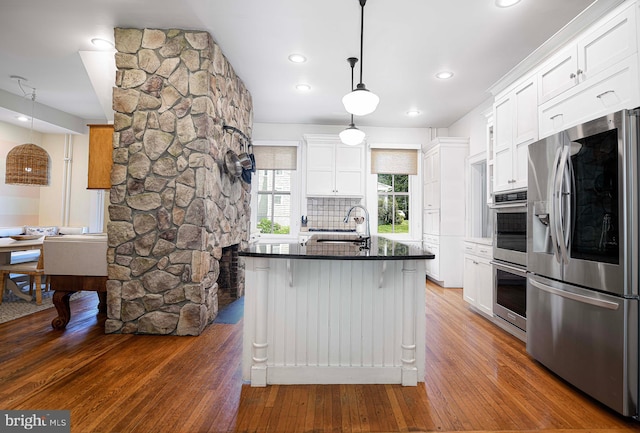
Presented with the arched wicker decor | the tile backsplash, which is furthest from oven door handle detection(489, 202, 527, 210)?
the arched wicker decor

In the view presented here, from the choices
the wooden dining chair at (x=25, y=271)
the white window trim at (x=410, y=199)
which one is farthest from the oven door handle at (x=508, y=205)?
the wooden dining chair at (x=25, y=271)

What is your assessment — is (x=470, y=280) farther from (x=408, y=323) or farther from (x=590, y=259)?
(x=408, y=323)

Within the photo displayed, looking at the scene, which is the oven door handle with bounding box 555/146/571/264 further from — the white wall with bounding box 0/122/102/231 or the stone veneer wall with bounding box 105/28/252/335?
the white wall with bounding box 0/122/102/231

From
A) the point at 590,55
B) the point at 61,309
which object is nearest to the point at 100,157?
the point at 61,309

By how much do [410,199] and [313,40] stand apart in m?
3.62

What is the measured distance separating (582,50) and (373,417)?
2.78 m

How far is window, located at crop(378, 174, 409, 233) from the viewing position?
19.5 ft

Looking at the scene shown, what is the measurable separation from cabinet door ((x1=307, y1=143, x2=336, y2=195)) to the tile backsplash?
0.29 m

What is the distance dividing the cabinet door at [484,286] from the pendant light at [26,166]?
243 inches

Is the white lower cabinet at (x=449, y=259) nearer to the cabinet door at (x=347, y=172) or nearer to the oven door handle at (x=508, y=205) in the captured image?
the cabinet door at (x=347, y=172)

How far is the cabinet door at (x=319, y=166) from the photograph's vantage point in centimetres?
550

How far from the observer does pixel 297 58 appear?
343 cm

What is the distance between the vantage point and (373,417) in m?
1.71

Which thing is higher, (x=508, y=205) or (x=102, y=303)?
(x=508, y=205)
